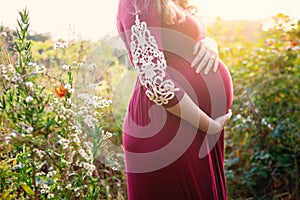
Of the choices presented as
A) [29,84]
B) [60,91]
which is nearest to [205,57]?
[60,91]

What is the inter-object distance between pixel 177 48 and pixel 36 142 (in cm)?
67

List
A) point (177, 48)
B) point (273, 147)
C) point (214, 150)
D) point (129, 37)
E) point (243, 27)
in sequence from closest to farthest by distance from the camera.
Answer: point (129, 37) → point (177, 48) → point (214, 150) → point (273, 147) → point (243, 27)

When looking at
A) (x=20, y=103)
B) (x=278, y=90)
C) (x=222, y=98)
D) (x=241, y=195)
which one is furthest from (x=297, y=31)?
(x=20, y=103)

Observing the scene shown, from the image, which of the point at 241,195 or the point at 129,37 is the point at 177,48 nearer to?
the point at 129,37

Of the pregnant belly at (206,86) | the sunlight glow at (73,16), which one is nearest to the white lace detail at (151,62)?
the pregnant belly at (206,86)

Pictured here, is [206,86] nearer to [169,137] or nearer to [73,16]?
[169,137]

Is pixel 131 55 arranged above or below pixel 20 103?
above

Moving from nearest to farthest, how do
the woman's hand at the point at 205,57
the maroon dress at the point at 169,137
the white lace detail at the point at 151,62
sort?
the white lace detail at the point at 151,62 < the maroon dress at the point at 169,137 < the woman's hand at the point at 205,57

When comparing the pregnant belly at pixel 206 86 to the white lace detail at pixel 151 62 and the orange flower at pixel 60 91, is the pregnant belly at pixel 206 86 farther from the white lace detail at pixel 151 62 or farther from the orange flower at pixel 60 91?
the orange flower at pixel 60 91

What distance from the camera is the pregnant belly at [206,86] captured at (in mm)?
1759

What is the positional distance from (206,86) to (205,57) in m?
0.13

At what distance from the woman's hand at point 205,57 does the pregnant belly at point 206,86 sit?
3cm

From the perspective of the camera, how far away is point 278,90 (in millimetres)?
3277

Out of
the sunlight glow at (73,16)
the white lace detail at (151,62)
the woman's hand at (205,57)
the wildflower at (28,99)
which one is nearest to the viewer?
the wildflower at (28,99)
